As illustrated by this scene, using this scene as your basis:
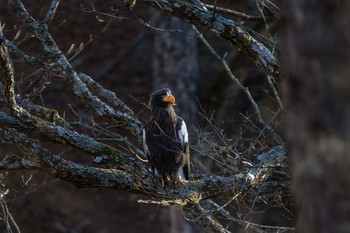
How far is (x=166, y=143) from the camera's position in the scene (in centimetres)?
783

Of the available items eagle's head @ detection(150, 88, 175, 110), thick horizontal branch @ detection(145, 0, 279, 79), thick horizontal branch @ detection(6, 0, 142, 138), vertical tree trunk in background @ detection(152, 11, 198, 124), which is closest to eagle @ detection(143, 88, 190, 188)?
eagle's head @ detection(150, 88, 175, 110)

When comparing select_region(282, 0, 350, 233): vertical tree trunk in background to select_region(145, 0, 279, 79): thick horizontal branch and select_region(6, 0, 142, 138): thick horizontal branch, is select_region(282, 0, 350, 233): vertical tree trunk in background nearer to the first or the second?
select_region(145, 0, 279, 79): thick horizontal branch

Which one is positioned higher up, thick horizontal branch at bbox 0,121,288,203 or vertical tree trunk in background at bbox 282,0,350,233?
vertical tree trunk in background at bbox 282,0,350,233

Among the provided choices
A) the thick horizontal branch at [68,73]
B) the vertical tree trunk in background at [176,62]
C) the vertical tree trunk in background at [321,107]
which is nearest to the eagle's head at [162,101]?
the thick horizontal branch at [68,73]

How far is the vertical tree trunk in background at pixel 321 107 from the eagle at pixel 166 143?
12.8 ft

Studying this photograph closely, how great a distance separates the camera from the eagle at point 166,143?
7.38 m

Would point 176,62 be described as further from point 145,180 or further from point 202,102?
point 145,180

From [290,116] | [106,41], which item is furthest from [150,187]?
[106,41]

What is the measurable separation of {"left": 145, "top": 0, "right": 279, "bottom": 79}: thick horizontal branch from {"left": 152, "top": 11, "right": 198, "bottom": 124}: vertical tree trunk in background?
6.50 metres

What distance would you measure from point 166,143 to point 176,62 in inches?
210

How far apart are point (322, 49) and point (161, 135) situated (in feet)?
14.9

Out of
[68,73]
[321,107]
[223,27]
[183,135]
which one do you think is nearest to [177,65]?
[183,135]

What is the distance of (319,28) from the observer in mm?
3193

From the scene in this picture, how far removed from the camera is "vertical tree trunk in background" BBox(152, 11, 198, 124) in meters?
13.0
